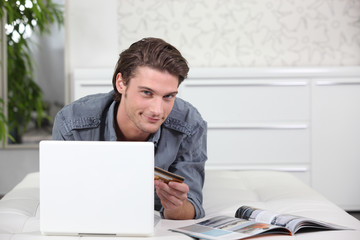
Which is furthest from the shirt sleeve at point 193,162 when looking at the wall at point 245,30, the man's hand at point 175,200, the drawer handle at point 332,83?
the wall at point 245,30

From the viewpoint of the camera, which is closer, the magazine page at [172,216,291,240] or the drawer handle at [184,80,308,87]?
the magazine page at [172,216,291,240]

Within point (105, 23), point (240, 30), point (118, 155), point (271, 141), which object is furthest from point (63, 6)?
point (118, 155)

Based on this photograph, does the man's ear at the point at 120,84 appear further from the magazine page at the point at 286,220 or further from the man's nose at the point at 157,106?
the magazine page at the point at 286,220

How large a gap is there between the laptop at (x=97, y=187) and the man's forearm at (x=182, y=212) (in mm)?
302

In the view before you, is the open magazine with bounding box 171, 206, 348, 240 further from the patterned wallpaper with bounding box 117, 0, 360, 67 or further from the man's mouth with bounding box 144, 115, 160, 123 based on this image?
the patterned wallpaper with bounding box 117, 0, 360, 67

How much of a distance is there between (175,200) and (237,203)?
0.43m

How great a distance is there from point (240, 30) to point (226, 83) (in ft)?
2.01

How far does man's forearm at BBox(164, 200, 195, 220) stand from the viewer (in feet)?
6.61

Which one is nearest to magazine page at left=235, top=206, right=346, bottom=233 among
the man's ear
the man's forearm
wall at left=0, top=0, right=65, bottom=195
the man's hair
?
the man's forearm

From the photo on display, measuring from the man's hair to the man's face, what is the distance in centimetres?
2

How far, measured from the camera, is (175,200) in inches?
75.2

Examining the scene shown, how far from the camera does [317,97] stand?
3988 millimetres

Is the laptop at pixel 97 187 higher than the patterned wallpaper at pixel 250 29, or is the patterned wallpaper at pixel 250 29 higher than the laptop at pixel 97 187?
the patterned wallpaper at pixel 250 29

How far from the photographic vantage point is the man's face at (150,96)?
6.61 feet
